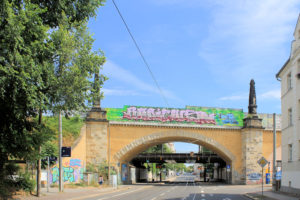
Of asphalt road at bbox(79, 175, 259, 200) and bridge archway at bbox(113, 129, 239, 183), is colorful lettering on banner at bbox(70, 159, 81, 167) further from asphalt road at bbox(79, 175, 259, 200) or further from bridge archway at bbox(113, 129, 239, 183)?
asphalt road at bbox(79, 175, 259, 200)

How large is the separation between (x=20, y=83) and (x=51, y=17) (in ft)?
16.1

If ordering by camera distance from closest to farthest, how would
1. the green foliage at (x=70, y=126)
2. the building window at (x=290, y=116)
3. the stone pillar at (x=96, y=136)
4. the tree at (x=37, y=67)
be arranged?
1. the tree at (x=37, y=67)
2. the building window at (x=290, y=116)
3. the green foliage at (x=70, y=126)
4. the stone pillar at (x=96, y=136)

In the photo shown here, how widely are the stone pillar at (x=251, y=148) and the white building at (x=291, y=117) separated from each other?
54.3ft

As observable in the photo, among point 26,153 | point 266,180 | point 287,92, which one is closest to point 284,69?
point 287,92

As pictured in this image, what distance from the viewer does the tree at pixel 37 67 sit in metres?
12.8

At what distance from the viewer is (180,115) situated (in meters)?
44.3

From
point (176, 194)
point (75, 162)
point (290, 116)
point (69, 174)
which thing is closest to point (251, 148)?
point (290, 116)

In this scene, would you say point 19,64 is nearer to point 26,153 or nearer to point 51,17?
point 51,17

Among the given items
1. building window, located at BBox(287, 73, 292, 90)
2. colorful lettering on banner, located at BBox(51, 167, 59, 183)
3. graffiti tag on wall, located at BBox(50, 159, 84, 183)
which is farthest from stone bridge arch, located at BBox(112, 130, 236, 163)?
building window, located at BBox(287, 73, 292, 90)

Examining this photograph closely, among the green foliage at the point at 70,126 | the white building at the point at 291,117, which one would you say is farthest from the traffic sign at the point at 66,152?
the white building at the point at 291,117

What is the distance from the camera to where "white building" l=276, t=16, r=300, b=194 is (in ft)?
78.6

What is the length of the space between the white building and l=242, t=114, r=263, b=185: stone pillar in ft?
54.3

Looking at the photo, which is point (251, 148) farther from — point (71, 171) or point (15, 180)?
point (15, 180)

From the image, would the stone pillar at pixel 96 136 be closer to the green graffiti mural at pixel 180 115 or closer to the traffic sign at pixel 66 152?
the green graffiti mural at pixel 180 115
